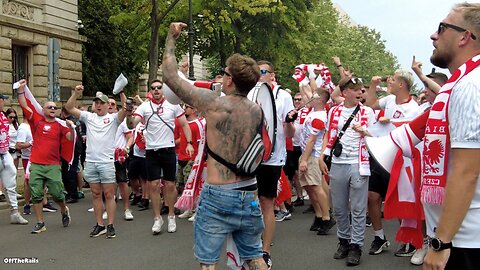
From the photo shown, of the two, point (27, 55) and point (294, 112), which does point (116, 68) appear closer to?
point (27, 55)

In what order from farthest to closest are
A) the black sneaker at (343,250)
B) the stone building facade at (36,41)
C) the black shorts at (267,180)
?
the stone building facade at (36,41), the black sneaker at (343,250), the black shorts at (267,180)

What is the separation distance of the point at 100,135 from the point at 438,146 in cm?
641

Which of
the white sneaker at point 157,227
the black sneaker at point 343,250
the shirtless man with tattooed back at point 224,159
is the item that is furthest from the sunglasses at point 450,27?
the white sneaker at point 157,227

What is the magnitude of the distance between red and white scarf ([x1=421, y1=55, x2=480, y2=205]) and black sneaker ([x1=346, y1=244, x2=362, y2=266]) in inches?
150

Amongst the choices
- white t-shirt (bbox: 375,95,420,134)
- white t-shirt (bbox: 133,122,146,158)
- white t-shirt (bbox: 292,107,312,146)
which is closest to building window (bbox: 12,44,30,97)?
white t-shirt (bbox: 133,122,146,158)

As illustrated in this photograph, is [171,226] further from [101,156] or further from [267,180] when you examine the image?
[267,180]

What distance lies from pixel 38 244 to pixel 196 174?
157 inches

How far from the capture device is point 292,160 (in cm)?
1105

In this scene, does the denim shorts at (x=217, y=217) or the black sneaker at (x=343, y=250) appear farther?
the black sneaker at (x=343, y=250)

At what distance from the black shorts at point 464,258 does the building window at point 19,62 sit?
71.2 ft

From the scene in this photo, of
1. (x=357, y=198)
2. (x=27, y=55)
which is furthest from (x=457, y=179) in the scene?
(x=27, y=55)

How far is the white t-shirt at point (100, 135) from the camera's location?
8.45m

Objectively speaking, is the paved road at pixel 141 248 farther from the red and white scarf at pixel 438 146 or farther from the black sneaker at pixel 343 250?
the red and white scarf at pixel 438 146

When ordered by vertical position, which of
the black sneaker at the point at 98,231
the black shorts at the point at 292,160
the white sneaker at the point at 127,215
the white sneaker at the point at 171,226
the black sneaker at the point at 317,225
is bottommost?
the white sneaker at the point at 127,215
